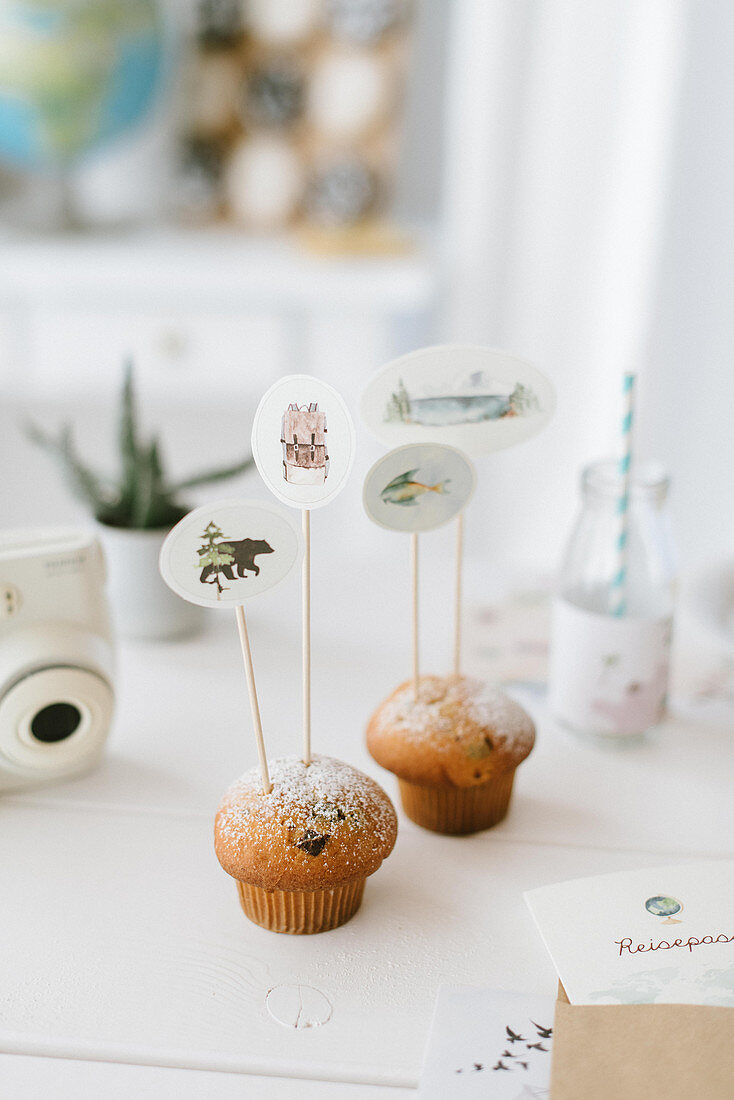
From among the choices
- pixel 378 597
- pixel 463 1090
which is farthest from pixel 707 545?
pixel 463 1090

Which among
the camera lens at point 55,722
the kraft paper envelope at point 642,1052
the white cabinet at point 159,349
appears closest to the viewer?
the kraft paper envelope at point 642,1052

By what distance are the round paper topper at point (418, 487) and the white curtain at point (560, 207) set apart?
1209 mm

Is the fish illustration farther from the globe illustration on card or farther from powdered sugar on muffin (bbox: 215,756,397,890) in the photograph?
the globe illustration on card

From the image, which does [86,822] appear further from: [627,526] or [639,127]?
[639,127]

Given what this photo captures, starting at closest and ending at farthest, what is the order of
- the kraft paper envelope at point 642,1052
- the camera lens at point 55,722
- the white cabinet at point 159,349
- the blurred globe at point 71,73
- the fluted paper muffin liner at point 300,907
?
the kraft paper envelope at point 642,1052 < the fluted paper muffin liner at point 300,907 < the camera lens at point 55,722 < the blurred globe at point 71,73 < the white cabinet at point 159,349

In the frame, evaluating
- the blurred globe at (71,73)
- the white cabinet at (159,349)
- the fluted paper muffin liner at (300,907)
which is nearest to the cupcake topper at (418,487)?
the fluted paper muffin liner at (300,907)

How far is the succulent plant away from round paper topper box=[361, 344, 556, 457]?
285 millimetres

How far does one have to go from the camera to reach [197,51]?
2115 mm

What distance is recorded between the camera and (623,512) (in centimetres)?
84

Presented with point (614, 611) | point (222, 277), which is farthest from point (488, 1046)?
point (222, 277)

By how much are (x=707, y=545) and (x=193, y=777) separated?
1776 millimetres

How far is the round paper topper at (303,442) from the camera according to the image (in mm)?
631

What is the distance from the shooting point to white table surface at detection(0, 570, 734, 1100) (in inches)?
22.8

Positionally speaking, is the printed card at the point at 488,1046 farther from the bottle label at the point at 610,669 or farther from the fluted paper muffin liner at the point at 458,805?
the bottle label at the point at 610,669
